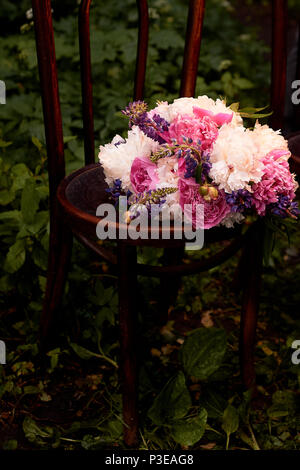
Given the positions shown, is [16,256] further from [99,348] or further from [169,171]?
[169,171]

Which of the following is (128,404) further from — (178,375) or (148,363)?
(148,363)

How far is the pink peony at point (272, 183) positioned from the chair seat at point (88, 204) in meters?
0.10

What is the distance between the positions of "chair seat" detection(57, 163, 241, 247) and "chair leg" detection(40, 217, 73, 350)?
223mm

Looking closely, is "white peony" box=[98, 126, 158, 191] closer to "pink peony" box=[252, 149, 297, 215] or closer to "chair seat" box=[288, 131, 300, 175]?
"pink peony" box=[252, 149, 297, 215]

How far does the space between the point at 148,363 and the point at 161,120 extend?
105 centimetres

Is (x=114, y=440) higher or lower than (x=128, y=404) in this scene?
lower

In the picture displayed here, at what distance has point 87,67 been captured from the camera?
1.79 metres

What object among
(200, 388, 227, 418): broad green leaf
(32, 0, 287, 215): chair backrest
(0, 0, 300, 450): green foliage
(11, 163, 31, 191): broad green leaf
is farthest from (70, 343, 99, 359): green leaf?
(11, 163, 31, 191): broad green leaf

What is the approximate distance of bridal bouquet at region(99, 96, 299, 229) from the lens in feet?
4.47

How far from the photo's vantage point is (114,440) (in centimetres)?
182

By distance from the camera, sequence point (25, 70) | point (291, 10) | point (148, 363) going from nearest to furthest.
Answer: point (148, 363) → point (25, 70) → point (291, 10)

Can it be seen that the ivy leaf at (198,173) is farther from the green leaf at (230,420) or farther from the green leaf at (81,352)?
the green leaf at (81,352)

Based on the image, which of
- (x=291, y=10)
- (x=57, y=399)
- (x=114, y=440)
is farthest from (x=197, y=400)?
Answer: (x=291, y=10)

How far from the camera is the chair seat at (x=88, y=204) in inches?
55.6
